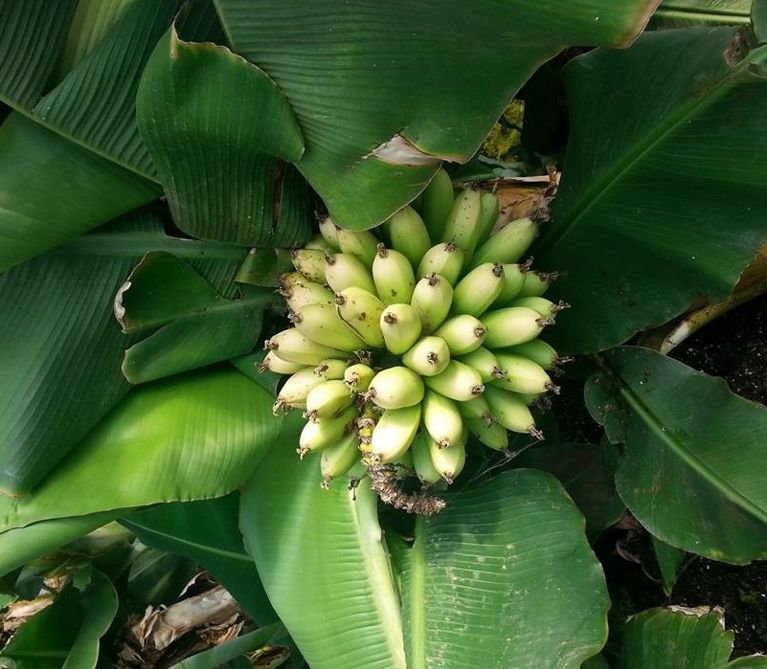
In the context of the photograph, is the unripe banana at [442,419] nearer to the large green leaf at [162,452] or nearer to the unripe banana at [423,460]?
the unripe banana at [423,460]

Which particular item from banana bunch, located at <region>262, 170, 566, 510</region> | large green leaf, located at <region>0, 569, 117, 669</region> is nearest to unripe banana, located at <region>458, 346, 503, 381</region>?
banana bunch, located at <region>262, 170, 566, 510</region>

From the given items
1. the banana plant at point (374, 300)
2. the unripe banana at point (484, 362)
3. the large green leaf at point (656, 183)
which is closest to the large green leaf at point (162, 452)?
the banana plant at point (374, 300)

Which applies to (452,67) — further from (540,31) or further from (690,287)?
(690,287)

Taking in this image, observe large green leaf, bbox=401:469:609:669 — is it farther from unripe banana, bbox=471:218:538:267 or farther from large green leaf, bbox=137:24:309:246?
large green leaf, bbox=137:24:309:246

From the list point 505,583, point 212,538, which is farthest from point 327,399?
point 212,538

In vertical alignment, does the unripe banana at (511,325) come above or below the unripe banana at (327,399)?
above

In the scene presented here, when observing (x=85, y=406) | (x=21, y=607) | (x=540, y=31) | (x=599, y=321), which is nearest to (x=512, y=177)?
(x=599, y=321)
